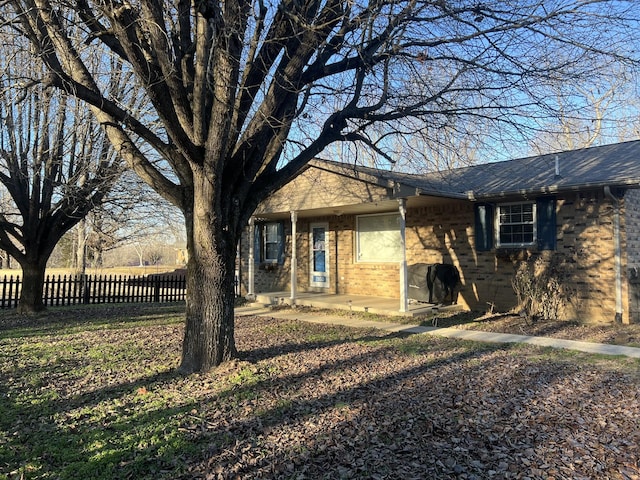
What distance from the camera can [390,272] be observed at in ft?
43.6

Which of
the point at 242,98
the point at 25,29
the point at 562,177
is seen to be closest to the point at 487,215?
the point at 562,177

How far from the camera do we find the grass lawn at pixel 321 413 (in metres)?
3.38

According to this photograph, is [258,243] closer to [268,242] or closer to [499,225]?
[268,242]

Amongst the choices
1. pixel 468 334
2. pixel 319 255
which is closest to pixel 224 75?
pixel 468 334

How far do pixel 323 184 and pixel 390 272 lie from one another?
3.28 m

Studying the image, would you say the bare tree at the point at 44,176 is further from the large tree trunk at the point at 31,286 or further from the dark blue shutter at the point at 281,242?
the dark blue shutter at the point at 281,242

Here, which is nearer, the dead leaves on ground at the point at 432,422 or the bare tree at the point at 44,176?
the dead leaves on ground at the point at 432,422

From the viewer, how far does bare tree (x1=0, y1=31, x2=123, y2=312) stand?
1066cm

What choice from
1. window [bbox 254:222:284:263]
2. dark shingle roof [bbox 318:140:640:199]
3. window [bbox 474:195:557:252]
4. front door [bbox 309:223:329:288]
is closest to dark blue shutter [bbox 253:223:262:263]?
window [bbox 254:222:284:263]

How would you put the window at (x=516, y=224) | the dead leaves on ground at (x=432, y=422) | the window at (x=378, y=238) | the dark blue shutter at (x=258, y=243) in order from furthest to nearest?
the dark blue shutter at (x=258, y=243)
the window at (x=378, y=238)
the window at (x=516, y=224)
the dead leaves on ground at (x=432, y=422)

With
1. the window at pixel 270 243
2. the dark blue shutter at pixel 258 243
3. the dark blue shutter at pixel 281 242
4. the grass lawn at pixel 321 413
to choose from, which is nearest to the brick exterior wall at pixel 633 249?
the grass lawn at pixel 321 413

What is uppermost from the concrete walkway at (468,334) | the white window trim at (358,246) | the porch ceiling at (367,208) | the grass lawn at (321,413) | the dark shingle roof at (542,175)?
the dark shingle roof at (542,175)

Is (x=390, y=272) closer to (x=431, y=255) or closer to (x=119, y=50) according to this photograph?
(x=431, y=255)

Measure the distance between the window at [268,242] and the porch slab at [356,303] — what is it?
2073 millimetres
